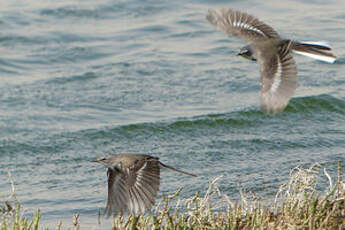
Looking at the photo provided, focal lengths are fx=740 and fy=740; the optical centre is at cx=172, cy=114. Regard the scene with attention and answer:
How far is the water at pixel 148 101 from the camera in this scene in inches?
338

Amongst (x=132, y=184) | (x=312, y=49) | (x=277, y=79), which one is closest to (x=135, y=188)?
(x=132, y=184)

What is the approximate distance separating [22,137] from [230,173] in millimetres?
3258

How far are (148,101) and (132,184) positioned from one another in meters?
5.79

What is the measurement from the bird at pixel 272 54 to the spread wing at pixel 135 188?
3.15 ft

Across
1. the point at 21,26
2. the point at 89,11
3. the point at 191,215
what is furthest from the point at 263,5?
the point at 191,215

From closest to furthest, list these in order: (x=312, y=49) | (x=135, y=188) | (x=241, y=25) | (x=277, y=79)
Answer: (x=135, y=188) < (x=277, y=79) < (x=312, y=49) < (x=241, y=25)

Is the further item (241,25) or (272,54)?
(241,25)

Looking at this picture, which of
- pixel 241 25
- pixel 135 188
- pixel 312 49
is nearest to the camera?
pixel 135 188

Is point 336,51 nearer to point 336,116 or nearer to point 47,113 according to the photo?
point 336,116

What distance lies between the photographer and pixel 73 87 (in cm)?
1170

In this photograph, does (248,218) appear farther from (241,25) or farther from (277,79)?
(241,25)

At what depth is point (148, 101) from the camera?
1105cm

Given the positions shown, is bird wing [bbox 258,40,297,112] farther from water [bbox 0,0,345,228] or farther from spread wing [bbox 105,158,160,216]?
water [bbox 0,0,345,228]

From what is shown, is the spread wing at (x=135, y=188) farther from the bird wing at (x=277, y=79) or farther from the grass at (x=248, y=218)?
the bird wing at (x=277, y=79)
